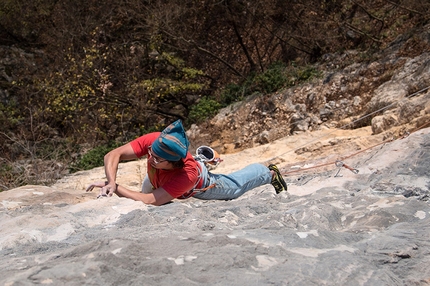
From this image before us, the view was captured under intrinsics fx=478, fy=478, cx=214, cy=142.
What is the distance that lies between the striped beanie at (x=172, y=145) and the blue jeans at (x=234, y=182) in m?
0.44

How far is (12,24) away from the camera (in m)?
12.9

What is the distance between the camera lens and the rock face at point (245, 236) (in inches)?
67.8

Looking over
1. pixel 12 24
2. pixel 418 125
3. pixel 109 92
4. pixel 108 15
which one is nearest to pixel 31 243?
pixel 418 125

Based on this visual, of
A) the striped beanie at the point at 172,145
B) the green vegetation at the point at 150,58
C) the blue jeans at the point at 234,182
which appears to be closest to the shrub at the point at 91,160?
the green vegetation at the point at 150,58

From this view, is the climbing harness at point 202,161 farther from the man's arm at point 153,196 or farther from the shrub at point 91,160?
the shrub at point 91,160

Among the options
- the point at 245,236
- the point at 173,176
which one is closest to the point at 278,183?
the point at 173,176

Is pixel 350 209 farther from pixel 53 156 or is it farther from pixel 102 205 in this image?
pixel 53 156

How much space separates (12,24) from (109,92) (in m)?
4.24

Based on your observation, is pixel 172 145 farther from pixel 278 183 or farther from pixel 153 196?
pixel 278 183

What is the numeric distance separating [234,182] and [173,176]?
0.60 m

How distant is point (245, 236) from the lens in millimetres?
2088

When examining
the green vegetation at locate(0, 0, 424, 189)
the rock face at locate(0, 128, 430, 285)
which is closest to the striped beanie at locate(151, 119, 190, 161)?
the rock face at locate(0, 128, 430, 285)

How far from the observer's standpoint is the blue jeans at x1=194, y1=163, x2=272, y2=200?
363cm

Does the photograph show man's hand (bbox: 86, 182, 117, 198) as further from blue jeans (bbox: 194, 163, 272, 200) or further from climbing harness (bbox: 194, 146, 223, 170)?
climbing harness (bbox: 194, 146, 223, 170)
